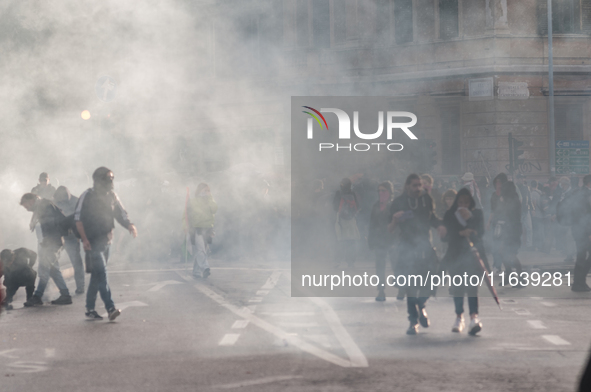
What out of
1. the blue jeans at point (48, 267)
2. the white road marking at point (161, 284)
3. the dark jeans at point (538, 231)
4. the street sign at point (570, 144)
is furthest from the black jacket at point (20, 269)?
the street sign at point (570, 144)

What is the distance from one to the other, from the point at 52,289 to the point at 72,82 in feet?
11.9

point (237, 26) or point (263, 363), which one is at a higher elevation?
point (237, 26)

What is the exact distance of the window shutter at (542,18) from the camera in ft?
66.0

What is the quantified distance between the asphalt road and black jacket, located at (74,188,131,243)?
840 millimetres

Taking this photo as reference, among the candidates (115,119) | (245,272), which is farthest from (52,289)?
(115,119)

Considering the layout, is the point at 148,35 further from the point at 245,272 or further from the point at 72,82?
the point at 245,272

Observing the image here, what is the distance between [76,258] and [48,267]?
88 cm

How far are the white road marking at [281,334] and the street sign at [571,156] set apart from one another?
12.3m

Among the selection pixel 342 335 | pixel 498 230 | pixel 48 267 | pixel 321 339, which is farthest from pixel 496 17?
pixel 321 339

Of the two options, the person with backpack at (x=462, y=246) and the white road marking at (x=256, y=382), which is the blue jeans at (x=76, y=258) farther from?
the white road marking at (x=256, y=382)

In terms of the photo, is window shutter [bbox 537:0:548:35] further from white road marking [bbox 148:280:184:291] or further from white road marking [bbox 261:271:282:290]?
white road marking [bbox 148:280:184:291]

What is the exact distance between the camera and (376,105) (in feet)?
55.6

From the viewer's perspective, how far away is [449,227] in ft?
22.7

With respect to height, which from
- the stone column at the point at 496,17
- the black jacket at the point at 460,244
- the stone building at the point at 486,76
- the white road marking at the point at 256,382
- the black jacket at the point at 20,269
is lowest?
the white road marking at the point at 256,382
